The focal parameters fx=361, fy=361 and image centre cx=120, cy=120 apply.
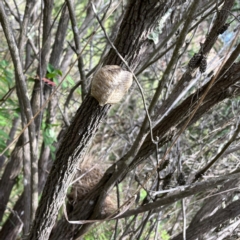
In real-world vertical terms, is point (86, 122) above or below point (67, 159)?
above

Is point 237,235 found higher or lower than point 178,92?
lower

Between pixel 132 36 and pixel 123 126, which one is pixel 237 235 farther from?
pixel 123 126

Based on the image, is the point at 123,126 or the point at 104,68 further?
the point at 123,126

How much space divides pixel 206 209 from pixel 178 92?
27.0 inches

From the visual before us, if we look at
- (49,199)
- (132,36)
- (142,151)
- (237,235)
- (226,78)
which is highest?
(132,36)

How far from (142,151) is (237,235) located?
0.68 metres

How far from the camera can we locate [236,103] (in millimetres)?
2793

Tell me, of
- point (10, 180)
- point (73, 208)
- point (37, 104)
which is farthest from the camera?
point (10, 180)

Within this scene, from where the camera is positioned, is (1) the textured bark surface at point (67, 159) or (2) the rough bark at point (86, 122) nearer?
(2) the rough bark at point (86, 122)

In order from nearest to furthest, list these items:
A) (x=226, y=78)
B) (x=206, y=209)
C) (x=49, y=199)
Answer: (x=226, y=78), (x=49, y=199), (x=206, y=209)

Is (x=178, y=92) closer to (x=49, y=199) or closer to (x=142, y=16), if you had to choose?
(x=142, y=16)

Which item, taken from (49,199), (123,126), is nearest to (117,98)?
(49,199)

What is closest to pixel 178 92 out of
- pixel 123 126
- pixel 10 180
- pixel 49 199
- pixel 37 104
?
pixel 49 199

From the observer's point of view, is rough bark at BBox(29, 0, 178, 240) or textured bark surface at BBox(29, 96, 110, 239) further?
textured bark surface at BBox(29, 96, 110, 239)
